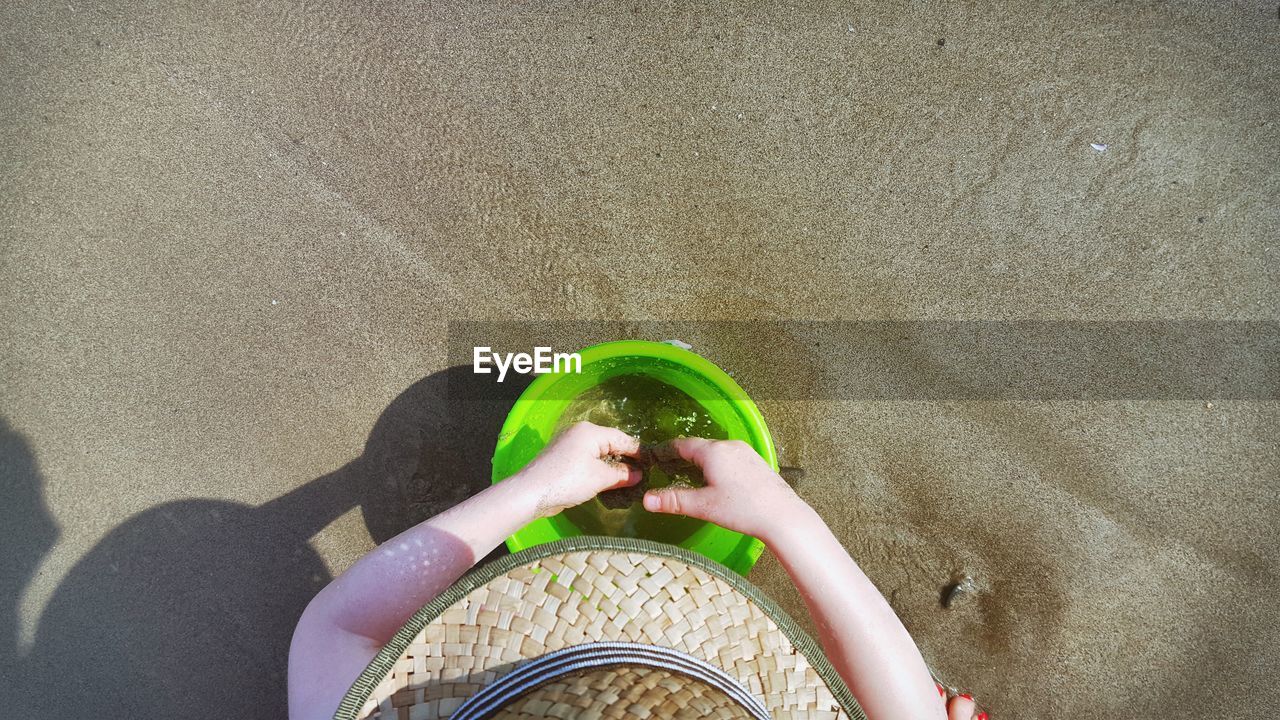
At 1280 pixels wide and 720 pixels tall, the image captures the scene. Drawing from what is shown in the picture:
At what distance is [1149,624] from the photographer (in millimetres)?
1859

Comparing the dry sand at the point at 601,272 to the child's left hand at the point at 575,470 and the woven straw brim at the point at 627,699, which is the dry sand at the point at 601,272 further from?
the woven straw brim at the point at 627,699

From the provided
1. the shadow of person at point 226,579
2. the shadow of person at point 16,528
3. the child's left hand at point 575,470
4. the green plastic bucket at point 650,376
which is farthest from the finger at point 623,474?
the shadow of person at point 16,528

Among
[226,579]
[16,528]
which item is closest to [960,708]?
[226,579]

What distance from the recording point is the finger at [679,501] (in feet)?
4.97

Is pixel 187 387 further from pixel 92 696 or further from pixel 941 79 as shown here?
pixel 941 79

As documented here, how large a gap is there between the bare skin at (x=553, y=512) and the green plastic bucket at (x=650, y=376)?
131 millimetres

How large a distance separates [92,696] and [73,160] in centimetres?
151

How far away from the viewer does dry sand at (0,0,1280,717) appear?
6.17ft

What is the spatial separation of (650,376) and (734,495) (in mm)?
473

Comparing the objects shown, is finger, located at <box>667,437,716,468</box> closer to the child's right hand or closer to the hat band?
the child's right hand

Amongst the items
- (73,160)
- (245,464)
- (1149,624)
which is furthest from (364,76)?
(1149,624)

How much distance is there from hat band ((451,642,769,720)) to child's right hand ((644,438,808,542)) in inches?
20.7

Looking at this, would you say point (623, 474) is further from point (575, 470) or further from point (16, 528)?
point (16, 528)

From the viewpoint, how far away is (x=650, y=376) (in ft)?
6.07
